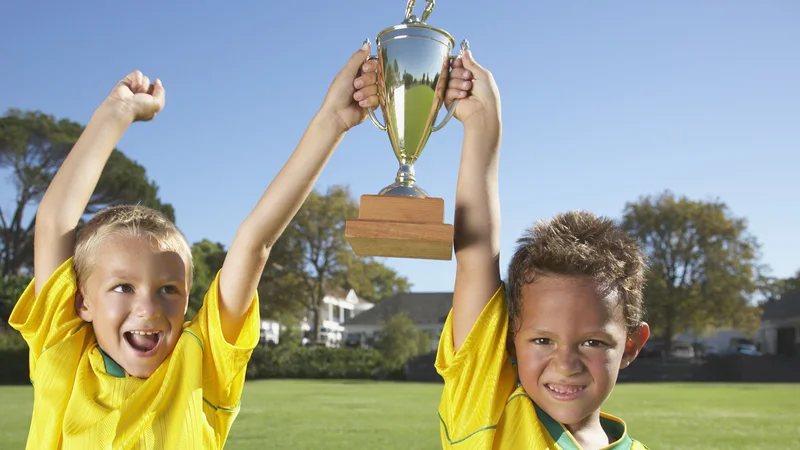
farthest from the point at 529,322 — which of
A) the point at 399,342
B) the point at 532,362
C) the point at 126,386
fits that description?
the point at 399,342

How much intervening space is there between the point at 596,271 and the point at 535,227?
0.77 ft

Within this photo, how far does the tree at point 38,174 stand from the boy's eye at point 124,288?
3746cm

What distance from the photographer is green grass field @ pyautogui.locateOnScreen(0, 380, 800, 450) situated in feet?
29.8

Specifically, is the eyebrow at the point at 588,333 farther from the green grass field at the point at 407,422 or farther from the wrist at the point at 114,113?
the green grass field at the point at 407,422

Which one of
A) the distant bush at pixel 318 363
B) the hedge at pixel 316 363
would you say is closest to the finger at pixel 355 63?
the hedge at pixel 316 363

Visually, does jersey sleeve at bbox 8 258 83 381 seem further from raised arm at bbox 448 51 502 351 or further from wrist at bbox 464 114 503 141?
wrist at bbox 464 114 503 141

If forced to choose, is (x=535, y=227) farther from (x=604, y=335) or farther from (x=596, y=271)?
(x=604, y=335)

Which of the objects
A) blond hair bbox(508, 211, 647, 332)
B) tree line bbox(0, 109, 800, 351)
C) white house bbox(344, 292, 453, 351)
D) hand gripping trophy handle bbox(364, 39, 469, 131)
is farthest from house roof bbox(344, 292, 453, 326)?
blond hair bbox(508, 211, 647, 332)

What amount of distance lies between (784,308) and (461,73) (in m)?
54.7

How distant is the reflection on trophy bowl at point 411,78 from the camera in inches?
88.4

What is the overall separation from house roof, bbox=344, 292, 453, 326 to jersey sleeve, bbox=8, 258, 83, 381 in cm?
5632

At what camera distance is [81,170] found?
2.48m

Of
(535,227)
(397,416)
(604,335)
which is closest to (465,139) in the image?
(535,227)

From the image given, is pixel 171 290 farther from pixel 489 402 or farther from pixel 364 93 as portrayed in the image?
pixel 489 402
